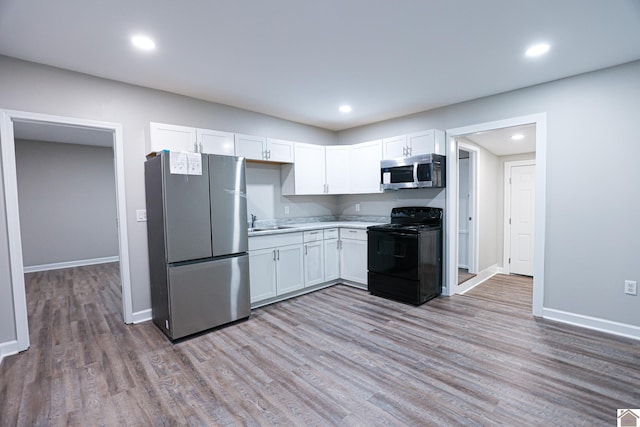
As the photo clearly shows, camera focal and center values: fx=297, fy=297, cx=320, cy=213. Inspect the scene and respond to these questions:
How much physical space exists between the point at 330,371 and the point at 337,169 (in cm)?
317

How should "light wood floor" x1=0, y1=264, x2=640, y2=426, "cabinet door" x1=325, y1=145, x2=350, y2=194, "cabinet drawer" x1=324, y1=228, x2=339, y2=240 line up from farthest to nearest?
"cabinet door" x1=325, y1=145, x2=350, y2=194, "cabinet drawer" x1=324, y1=228, x2=339, y2=240, "light wood floor" x1=0, y1=264, x2=640, y2=426

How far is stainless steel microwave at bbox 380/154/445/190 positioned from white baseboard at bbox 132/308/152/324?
11.0ft

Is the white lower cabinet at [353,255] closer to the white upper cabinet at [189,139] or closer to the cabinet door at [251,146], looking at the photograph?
the cabinet door at [251,146]

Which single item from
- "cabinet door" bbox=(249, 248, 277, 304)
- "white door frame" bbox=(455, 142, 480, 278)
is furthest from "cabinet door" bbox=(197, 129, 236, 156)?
"white door frame" bbox=(455, 142, 480, 278)

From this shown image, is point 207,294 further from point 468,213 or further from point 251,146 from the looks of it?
point 468,213

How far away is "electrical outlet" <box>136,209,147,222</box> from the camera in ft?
10.6

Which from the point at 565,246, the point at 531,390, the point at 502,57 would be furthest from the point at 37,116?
the point at 565,246

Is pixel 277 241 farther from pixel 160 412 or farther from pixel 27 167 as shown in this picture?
pixel 27 167

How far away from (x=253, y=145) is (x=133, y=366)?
2704mm

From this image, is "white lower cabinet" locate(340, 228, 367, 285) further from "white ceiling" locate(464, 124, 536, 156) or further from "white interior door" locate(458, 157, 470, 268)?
"white interior door" locate(458, 157, 470, 268)

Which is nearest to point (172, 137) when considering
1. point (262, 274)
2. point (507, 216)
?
point (262, 274)

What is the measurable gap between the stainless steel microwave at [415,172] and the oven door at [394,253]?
27.4 inches

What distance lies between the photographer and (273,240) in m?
3.74

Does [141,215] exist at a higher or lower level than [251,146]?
lower
